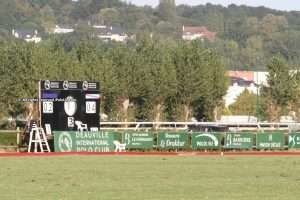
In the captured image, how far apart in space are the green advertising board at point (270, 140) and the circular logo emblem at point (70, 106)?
10.6 meters

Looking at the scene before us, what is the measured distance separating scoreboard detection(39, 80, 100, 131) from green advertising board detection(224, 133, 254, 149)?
7.46 metres

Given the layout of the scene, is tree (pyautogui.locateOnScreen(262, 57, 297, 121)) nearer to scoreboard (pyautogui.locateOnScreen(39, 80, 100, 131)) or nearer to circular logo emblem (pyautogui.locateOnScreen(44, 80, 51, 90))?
scoreboard (pyautogui.locateOnScreen(39, 80, 100, 131))

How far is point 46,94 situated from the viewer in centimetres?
5000

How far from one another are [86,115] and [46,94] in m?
2.43

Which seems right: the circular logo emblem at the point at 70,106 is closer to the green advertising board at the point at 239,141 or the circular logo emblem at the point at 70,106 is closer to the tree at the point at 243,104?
the green advertising board at the point at 239,141

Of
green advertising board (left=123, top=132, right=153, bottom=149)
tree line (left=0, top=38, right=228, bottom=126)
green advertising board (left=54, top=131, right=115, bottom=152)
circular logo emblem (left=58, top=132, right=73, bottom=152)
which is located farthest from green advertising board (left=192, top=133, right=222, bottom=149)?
tree line (left=0, top=38, right=228, bottom=126)

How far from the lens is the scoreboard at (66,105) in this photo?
49.7 meters

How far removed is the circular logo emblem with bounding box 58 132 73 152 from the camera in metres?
47.8

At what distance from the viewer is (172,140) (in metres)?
51.7

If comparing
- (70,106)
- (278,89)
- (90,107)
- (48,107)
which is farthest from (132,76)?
(48,107)

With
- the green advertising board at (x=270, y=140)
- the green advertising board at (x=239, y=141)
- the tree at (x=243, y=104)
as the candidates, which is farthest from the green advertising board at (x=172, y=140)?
the tree at (x=243, y=104)
